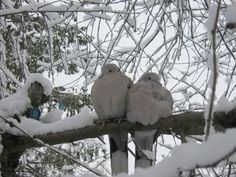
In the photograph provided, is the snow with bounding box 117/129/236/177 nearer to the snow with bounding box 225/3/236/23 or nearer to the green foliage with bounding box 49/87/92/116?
the snow with bounding box 225/3/236/23

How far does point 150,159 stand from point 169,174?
137cm

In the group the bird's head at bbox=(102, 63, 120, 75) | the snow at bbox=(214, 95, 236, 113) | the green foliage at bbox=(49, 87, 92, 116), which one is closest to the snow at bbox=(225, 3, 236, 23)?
the snow at bbox=(214, 95, 236, 113)

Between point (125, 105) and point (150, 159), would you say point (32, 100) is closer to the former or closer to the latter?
point (125, 105)

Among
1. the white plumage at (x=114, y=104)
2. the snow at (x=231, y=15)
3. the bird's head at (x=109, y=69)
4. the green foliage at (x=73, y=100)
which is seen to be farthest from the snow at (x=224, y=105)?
the green foliage at (x=73, y=100)

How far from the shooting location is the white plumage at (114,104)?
8.11 feet

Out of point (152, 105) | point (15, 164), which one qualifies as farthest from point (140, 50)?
point (15, 164)

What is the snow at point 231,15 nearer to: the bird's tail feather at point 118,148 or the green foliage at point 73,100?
the bird's tail feather at point 118,148

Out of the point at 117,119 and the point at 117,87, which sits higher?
the point at 117,87

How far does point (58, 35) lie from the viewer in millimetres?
5223

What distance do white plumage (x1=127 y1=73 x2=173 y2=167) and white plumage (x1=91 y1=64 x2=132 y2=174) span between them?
0.24 ft

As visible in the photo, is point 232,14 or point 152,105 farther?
point 152,105

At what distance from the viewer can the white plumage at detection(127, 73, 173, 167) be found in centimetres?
232

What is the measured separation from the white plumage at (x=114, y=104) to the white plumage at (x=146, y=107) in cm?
7

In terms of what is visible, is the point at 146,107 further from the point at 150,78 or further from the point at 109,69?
the point at 109,69
